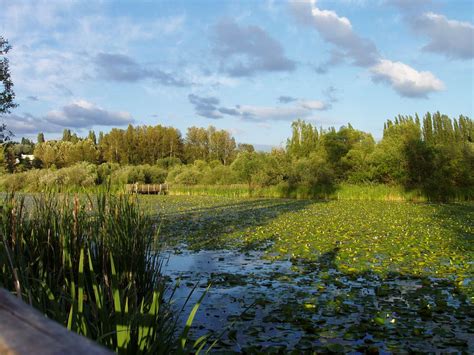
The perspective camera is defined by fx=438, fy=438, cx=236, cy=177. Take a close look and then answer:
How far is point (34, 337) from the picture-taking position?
862 mm

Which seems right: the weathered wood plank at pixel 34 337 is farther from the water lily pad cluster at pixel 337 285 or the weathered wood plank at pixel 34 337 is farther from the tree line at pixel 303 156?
the tree line at pixel 303 156

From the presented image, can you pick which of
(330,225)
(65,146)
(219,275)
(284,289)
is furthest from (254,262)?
(65,146)

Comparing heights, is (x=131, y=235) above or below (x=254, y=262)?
above

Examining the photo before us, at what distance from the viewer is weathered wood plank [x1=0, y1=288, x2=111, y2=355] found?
83 centimetres

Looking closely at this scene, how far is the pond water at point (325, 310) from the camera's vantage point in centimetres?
437

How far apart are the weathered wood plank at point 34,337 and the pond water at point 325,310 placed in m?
2.26

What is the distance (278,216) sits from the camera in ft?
54.7

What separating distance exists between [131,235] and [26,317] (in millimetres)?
4407

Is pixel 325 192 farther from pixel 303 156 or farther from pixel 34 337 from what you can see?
pixel 34 337

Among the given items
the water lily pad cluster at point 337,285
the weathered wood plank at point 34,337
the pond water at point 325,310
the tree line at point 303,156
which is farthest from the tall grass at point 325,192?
the weathered wood plank at point 34,337

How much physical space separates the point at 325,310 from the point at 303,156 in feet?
132

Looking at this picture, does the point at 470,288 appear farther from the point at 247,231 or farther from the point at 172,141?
the point at 172,141

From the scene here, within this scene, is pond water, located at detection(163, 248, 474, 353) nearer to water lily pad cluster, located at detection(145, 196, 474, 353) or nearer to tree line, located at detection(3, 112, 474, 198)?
water lily pad cluster, located at detection(145, 196, 474, 353)

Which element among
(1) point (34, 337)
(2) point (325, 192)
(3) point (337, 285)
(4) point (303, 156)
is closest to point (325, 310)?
(3) point (337, 285)
